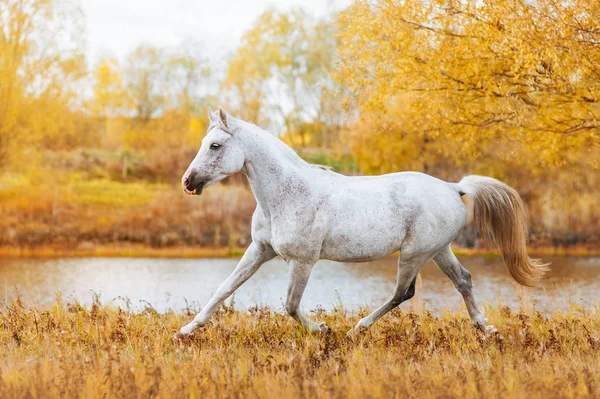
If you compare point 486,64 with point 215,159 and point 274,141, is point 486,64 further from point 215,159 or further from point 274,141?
point 215,159

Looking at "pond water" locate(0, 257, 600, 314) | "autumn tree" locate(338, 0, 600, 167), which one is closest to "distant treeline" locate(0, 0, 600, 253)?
"autumn tree" locate(338, 0, 600, 167)

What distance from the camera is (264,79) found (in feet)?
106

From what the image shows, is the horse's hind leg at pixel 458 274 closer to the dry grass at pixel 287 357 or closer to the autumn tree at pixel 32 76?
the dry grass at pixel 287 357

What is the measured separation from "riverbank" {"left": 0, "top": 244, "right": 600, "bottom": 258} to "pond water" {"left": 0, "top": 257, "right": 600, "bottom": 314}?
930mm

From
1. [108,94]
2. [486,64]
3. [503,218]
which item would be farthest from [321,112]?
[503,218]

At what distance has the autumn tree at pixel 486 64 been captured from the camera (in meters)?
8.35

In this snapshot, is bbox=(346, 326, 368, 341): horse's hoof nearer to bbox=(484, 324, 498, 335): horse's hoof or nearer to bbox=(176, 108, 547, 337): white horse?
bbox=(176, 108, 547, 337): white horse

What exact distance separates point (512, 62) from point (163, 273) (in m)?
12.8

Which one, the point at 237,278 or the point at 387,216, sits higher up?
the point at 387,216

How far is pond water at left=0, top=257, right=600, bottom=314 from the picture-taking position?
43.6 ft

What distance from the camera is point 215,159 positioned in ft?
18.8

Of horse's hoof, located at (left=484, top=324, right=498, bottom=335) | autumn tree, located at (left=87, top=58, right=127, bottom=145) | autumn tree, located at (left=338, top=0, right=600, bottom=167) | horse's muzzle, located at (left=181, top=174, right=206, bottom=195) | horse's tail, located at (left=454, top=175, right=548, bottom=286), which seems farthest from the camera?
autumn tree, located at (left=87, top=58, right=127, bottom=145)

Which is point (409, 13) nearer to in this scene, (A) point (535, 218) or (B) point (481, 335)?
(B) point (481, 335)

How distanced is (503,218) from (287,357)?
2.65 meters
